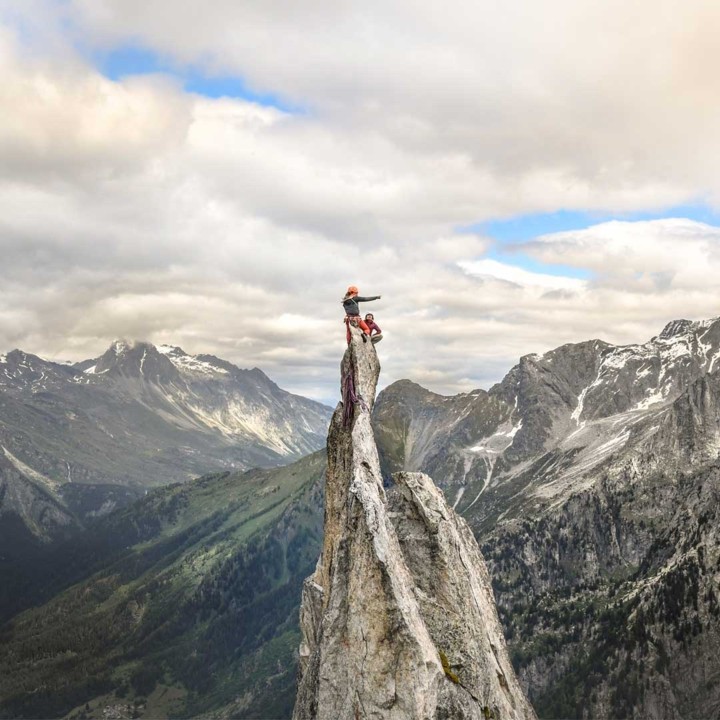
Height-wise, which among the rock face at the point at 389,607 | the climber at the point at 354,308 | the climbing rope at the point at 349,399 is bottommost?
the rock face at the point at 389,607

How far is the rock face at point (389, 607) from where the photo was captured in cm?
3472

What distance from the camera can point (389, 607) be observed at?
116 feet

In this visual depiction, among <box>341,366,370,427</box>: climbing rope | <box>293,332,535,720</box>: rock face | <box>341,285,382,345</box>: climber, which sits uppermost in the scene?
<box>341,285,382,345</box>: climber

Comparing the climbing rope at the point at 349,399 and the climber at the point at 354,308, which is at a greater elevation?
the climber at the point at 354,308

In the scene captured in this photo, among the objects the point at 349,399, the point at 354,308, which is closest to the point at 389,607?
the point at 349,399

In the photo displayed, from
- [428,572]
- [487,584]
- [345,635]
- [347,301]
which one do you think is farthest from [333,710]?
[347,301]

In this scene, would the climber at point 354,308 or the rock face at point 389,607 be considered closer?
the rock face at point 389,607

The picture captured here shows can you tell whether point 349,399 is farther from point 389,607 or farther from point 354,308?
point 389,607

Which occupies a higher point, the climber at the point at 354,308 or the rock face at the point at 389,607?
the climber at the point at 354,308

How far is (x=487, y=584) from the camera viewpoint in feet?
180

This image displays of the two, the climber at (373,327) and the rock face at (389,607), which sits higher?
the climber at (373,327)

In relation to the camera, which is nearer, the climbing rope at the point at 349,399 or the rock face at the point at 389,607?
the rock face at the point at 389,607

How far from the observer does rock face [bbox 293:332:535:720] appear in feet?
114

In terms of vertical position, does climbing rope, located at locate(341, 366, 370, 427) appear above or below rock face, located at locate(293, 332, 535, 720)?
above
